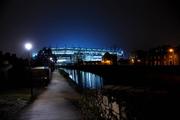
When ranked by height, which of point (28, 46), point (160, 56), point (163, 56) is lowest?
point (28, 46)

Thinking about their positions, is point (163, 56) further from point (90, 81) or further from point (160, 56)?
point (90, 81)

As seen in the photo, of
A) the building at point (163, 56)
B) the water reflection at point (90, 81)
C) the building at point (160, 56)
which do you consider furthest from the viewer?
the building at point (163, 56)

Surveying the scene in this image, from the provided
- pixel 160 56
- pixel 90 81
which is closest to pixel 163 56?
pixel 160 56

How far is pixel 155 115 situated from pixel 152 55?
133m

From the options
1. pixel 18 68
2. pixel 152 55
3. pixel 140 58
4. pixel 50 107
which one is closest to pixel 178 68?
pixel 18 68

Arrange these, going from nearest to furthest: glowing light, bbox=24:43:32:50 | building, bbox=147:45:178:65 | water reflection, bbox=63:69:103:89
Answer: water reflection, bbox=63:69:103:89 < glowing light, bbox=24:43:32:50 < building, bbox=147:45:178:65

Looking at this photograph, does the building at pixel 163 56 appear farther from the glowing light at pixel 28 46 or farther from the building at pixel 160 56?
the glowing light at pixel 28 46

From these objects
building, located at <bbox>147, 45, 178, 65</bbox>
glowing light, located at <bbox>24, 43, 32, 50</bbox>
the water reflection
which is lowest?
the water reflection

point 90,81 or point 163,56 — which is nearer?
point 90,81

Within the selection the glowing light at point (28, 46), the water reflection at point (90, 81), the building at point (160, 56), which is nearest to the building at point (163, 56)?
the building at point (160, 56)

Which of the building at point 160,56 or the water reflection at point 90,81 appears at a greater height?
the building at point 160,56

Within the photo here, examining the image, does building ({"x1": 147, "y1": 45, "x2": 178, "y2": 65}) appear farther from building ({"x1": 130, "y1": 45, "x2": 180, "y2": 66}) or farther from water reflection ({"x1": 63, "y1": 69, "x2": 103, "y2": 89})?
water reflection ({"x1": 63, "y1": 69, "x2": 103, "y2": 89})

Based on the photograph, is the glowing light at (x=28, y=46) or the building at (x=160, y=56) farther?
the building at (x=160, y=56)

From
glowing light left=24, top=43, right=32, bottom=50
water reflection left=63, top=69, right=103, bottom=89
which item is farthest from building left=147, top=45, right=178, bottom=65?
glowing light left=24, top=43, right=32, bottom=50
